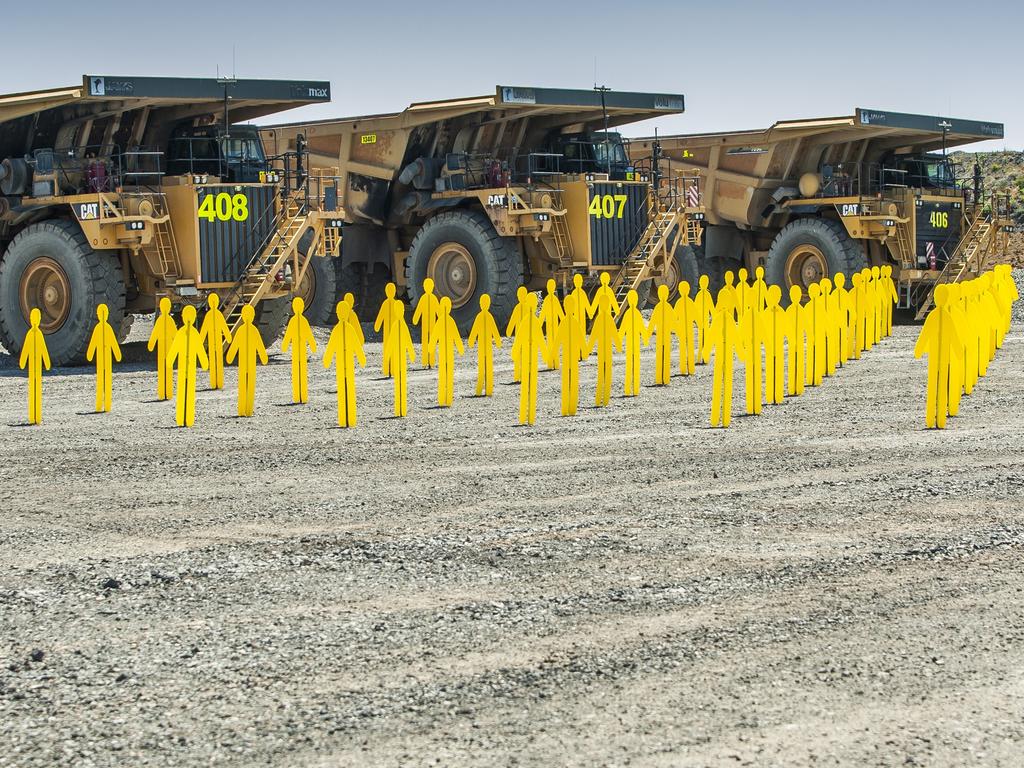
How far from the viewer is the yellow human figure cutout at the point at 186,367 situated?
12367 mm

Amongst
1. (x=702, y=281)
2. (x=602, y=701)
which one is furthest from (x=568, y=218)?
(x=602, y=701)

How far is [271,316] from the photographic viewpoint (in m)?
19.5

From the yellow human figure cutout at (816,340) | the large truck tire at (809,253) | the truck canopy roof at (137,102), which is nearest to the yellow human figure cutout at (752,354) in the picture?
the yellow human figure cutout at (816,340)

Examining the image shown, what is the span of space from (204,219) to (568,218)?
218 inches

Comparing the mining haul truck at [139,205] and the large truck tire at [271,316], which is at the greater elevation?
the mining haul truck at [139,205]

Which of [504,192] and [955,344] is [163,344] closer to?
[955,344]

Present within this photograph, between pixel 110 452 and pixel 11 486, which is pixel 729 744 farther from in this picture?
pixel 110 452

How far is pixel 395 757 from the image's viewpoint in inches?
180

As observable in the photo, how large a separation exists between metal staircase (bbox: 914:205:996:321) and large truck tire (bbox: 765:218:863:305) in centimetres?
144

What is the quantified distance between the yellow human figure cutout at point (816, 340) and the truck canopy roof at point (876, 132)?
405 inches

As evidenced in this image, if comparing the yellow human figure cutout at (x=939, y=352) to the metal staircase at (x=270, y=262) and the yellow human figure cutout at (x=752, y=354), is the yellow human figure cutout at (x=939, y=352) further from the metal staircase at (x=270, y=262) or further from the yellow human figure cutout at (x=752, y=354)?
the metal staircase at (x=270, y=262)

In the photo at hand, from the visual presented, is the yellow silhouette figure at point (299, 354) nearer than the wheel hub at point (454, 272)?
Yes

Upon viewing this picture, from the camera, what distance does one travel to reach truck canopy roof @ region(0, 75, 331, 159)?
17250 millimetres

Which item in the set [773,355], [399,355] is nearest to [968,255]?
[773,355]
